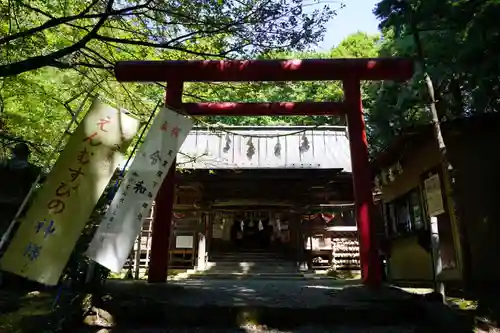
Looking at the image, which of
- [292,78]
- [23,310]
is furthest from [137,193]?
[292,78]

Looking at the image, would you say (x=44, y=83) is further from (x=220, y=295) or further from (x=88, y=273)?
(x=220, y=295)

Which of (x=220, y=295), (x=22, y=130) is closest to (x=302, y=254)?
(x=220, y=295)

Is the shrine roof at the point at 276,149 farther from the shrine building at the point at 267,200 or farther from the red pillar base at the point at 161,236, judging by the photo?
the red pillar base at the point at 161,236

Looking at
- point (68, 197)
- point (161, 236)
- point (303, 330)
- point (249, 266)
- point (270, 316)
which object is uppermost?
point (68, 197)

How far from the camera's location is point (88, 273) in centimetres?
441

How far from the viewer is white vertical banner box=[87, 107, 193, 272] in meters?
3.47

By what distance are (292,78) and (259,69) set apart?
0.56 metres

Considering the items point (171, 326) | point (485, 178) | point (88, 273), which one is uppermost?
point (485, 178)

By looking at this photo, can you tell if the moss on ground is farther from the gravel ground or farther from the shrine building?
the shrine building

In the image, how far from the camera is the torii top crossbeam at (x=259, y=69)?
5465 millimetres

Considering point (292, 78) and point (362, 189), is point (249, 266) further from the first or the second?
point (292, 78)

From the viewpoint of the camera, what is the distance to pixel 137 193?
151 inches

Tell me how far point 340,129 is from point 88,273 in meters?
12.5

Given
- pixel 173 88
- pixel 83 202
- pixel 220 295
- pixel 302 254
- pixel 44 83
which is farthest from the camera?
pixel 302 254
